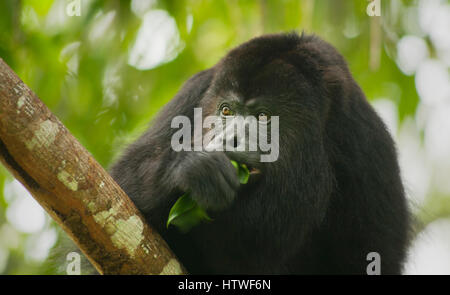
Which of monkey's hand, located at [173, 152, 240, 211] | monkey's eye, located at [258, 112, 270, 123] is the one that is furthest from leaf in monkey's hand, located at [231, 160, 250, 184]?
monkey's eye, located at [258, 112, 270, 123]

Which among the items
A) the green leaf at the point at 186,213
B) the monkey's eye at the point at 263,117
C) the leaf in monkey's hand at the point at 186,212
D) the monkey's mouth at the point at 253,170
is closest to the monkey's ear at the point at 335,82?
the monkey's eye at the point at 263,117

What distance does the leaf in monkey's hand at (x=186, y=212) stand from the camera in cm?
252

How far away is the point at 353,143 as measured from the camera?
318cm

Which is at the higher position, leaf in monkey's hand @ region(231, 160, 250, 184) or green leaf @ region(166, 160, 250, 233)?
leaf in monkey's hand @ region(231, 160, 250, 184)

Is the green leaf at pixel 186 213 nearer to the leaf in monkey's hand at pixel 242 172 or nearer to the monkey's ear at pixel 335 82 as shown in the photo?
the leaf in monkey's hand at pixel 242 172

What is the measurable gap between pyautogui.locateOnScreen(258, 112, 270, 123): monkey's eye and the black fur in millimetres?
43

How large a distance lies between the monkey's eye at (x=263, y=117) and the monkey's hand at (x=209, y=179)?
0.51m

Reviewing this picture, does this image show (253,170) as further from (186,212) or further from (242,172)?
(186,212)

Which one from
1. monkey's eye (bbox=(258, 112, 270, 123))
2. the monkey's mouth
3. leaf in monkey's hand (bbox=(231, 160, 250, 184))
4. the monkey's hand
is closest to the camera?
the monkey's hand

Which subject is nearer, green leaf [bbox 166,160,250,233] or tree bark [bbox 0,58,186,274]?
tree bark [bbox 0,58,186,274]

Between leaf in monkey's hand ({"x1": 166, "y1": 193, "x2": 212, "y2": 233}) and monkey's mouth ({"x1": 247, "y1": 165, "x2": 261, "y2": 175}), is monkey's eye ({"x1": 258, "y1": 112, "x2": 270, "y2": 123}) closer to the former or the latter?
monkey's mouth ({"x1": 247, "y1": 165, "x2": 261, "y2": 175})

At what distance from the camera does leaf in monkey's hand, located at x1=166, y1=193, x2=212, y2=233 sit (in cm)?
252
